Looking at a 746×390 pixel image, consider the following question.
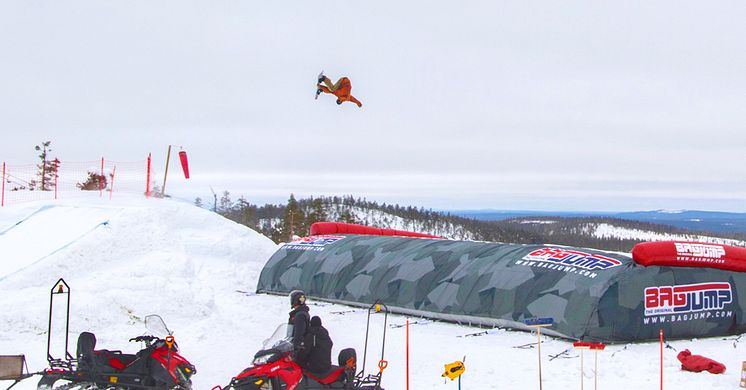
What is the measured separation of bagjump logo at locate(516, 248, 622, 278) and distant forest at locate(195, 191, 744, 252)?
52.4 m

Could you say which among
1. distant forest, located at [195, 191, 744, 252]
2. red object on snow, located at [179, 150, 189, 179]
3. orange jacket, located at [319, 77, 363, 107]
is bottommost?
distant forest, located at [195, 191, 744, 252]

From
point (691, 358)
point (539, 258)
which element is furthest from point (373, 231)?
point (691, 358)

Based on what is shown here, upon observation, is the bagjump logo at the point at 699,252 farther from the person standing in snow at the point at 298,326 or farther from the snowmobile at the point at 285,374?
the person standing in snow at the point at 298,326

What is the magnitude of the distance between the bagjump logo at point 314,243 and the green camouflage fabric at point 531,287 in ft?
3.64

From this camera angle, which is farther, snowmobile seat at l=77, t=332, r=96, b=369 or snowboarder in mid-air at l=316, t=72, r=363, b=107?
snowboarder in mid-air at l=316, t=72, r=363, b=107

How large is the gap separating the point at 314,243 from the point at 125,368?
53.7 feet

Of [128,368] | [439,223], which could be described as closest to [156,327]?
[128,368]

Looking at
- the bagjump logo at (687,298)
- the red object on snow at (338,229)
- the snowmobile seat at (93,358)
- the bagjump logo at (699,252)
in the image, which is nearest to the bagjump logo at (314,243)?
the red object on snow at (338,229)

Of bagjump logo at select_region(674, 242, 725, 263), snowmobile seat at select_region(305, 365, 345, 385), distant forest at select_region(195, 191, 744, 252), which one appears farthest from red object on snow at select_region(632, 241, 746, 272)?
distant forest at select_region(195, 191, 744, 252)

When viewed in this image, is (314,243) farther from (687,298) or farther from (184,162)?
(687,298)

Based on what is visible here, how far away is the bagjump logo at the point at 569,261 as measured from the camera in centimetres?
1689

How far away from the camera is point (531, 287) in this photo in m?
17.7

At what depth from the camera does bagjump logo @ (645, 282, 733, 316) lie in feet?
52.6

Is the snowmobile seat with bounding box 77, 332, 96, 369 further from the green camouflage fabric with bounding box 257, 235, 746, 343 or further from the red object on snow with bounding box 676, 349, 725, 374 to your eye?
the green camouflage fabric with bounding box 257, 235, 746, 343
